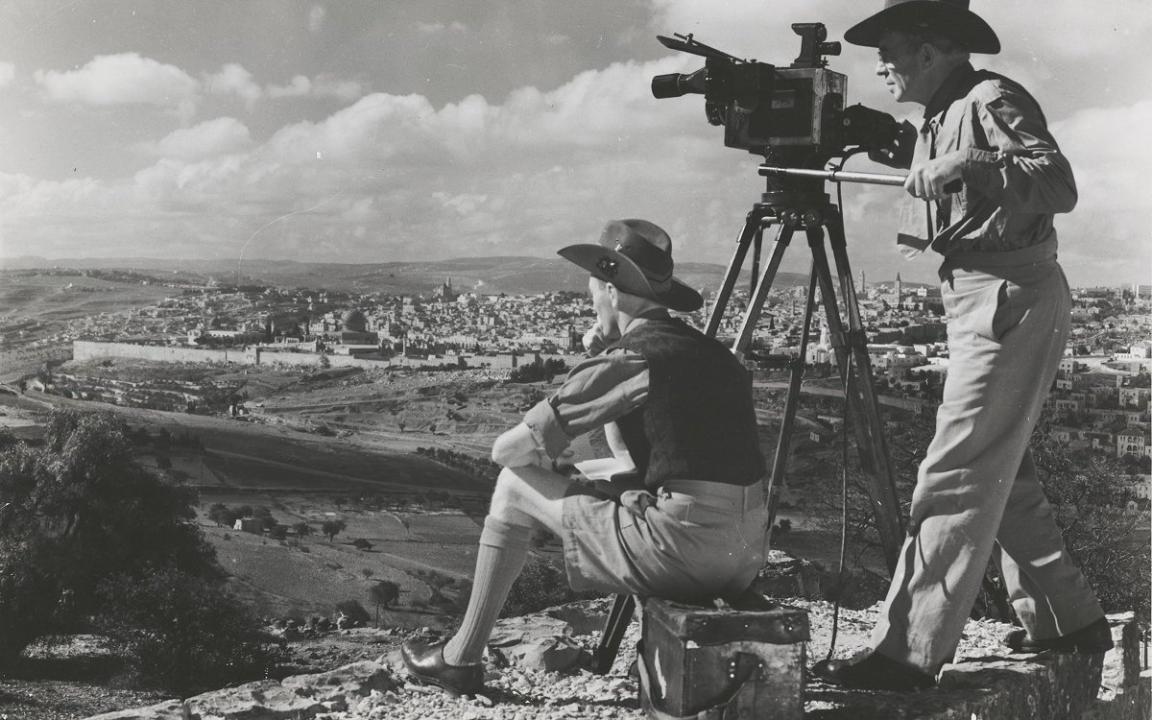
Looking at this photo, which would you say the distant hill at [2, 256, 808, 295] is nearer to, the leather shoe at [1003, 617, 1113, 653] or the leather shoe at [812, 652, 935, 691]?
the leather shoe at [1003, 617, 1113, 653]

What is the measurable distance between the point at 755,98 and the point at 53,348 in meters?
4.78

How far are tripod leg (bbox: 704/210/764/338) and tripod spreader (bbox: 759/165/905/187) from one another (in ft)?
Result: 0.49

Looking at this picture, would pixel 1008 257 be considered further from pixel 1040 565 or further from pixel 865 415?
pixel 1040 565

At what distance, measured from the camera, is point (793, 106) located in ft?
10.5

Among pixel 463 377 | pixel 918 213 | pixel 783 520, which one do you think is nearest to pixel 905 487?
pixel 783 520

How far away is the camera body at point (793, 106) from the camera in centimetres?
314

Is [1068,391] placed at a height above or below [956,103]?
below

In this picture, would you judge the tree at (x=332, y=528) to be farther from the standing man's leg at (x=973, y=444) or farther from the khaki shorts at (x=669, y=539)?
the standing man's leg at (x=973, y=444)

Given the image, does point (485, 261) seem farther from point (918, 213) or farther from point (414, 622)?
point (918, 213)

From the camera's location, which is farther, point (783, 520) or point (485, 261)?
point (783, 520)

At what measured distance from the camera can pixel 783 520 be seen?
7965 millimetres

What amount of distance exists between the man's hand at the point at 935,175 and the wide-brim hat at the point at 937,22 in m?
0.52

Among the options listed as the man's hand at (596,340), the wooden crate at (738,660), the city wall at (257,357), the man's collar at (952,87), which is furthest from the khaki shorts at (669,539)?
the city wall at (257,357)

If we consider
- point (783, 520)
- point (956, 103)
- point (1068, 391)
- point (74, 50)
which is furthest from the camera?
point (1068, 391)
